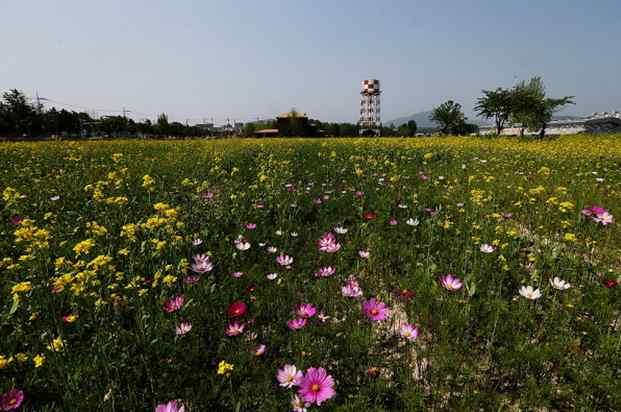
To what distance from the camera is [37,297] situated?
94.0 inches

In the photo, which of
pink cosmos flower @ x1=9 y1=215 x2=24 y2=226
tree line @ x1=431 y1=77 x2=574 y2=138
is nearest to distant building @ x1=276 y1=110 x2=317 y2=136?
tree line @ x1=431 y1=77 x2=574 y2=138

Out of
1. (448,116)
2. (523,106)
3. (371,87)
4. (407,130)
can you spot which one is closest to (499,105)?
Result: (523,106)

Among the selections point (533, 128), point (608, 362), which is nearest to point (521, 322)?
point (608, 362)

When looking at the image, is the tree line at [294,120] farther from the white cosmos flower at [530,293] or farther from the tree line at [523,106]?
the white cosmos flower at [530,293]

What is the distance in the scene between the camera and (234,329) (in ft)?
7.15

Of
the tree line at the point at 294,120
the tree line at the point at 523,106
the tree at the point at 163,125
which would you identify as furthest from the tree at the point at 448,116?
the tree at the point at 163,125

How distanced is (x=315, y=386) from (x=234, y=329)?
0.77 meters

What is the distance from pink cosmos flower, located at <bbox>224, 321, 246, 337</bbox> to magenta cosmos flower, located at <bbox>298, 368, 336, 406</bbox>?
686mm

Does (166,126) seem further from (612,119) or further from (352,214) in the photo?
(612,119)

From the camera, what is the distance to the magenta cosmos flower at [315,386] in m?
1.55

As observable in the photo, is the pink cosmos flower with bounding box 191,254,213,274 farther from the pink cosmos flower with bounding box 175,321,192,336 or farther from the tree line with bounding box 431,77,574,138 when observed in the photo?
the tree line with bounding box 431,77,574,138

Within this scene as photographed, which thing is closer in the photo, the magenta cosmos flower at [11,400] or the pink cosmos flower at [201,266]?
the magenta cosmos flower at [11,400]

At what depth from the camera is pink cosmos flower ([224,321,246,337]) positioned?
2.16 m

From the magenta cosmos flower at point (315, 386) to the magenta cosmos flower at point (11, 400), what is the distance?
4.23ft
